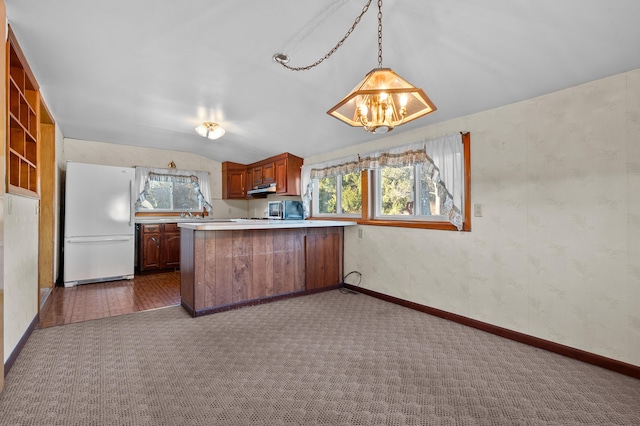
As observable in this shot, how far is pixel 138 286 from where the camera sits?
14.5 feet

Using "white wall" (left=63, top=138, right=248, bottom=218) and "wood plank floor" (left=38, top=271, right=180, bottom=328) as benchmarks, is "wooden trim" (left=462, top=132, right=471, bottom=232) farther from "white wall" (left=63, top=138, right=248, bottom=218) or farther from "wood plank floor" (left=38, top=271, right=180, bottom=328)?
"white wall" (left=63, top=138, right=248, bottom=218)

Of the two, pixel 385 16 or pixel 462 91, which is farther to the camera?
pixel 462 91

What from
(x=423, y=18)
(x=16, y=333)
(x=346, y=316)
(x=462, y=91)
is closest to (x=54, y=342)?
(x=16, y=333)

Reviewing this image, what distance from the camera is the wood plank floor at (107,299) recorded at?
3.17 m

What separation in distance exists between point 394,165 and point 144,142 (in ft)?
14.0

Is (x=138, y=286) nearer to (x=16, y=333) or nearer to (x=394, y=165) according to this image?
(x=16, y=333)

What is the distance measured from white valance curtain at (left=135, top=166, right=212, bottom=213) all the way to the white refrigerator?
0.80 m

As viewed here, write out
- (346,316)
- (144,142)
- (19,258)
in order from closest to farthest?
1. (19,258)
2. (346,316)
3. (144,142)

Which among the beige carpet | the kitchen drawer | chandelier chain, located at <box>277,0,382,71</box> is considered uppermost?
chandelier chain, located at <box>277,0,382,71</box>

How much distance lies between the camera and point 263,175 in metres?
5.64

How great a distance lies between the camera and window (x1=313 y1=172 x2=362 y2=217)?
4.38m

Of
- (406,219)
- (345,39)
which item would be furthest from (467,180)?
(345,39)

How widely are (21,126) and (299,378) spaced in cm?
280

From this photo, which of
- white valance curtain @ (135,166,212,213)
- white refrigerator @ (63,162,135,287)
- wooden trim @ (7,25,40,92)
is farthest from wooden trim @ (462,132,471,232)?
white valance curtain @ (135,166,212,213)
